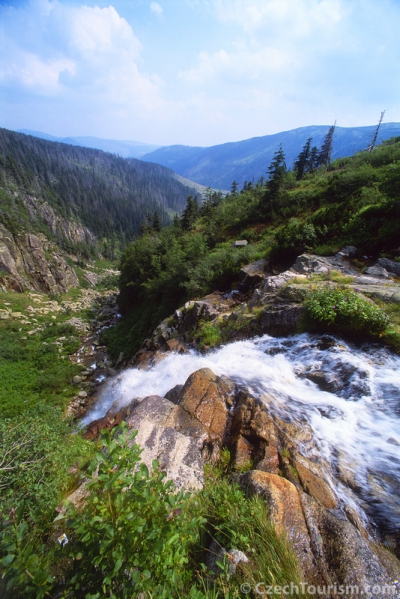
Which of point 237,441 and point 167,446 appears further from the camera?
point 237,441

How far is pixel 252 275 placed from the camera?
12773 millimetres

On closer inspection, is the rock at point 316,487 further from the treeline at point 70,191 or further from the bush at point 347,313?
the treeline at point 70,191

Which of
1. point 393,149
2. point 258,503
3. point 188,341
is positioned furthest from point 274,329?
point 393,149

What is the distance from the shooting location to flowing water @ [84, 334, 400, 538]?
3705 mm

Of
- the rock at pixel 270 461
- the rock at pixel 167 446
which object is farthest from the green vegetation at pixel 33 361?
the rock at pixel 270 461

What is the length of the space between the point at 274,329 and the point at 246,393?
11.5 ft

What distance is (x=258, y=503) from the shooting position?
9.88ft

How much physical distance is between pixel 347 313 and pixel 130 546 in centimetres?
708

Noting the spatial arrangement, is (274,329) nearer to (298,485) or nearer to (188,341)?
(188,341)

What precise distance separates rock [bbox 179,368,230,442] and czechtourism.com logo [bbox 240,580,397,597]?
262cm

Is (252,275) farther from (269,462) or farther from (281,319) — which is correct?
(269,462)

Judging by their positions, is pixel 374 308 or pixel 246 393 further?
pixel 374 308

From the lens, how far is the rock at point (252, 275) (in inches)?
494

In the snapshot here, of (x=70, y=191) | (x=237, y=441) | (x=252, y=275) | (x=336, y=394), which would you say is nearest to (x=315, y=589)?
(x=237, y=441)
